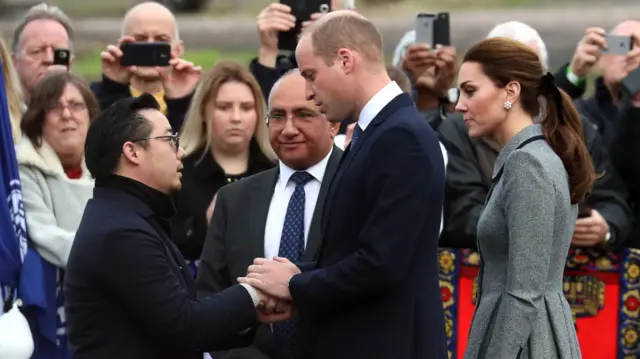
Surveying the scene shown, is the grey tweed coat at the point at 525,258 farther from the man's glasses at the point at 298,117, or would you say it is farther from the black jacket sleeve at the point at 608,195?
the black jacket sleeve at the point at 608,195

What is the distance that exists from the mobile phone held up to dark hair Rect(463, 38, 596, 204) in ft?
9.90

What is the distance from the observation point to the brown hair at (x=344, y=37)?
4219 mm

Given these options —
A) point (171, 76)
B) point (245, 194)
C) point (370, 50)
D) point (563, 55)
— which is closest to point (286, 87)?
point (245, 194)

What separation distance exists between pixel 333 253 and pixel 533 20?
40.5 ft

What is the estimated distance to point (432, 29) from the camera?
294 inches

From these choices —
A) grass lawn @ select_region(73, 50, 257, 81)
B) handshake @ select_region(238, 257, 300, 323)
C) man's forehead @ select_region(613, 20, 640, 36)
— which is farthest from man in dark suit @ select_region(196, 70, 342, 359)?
grass lawn @ select_region(73, 50, 257, 81)

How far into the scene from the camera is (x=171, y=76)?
23.6ft

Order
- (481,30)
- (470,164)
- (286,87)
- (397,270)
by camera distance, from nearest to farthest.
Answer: (397,270) → (286,87) → (470,164) → (481,30)

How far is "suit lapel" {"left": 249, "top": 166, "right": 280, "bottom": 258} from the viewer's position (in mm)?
5180

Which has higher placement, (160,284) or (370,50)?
(370,50)

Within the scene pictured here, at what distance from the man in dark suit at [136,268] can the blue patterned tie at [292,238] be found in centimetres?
51

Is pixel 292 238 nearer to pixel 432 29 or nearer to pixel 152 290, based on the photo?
pixel 152 290

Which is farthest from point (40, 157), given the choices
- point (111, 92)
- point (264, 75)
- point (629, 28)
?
point (629, 28)

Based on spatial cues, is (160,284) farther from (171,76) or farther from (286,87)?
(171,76)
